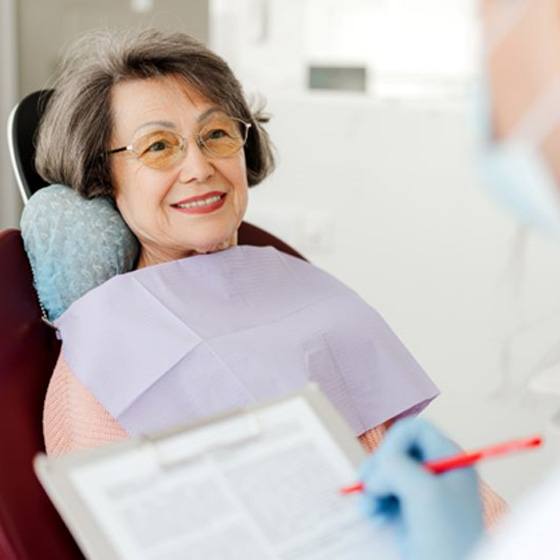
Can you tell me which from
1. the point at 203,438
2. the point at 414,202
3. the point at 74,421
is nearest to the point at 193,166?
the point at 74,421

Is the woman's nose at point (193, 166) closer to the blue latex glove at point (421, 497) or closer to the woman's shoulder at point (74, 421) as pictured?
the woman's shoulder at point (74, 421)

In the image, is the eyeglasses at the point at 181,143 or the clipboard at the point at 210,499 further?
the eyeglasses at the point at 181,143

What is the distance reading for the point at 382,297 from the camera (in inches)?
111

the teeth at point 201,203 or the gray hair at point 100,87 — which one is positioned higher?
the gray hair at point 100,87

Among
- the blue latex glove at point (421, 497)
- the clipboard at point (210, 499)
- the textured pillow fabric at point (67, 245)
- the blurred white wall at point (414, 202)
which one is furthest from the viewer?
the blurred white wall at point (414, 202)

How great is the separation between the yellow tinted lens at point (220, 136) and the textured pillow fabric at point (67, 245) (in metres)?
0.21

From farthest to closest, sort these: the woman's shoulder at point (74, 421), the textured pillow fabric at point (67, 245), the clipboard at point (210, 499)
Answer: the textured pillow fabric at point (67, 245), the woman's shoulder at point (74, 421), the clipboard at point (210, 499)

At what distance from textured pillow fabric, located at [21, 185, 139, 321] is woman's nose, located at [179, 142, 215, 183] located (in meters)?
0.16

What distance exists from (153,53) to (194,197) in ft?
0.86

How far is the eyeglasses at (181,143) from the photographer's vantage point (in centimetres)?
166

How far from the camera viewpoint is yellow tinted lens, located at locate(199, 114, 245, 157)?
170 cm

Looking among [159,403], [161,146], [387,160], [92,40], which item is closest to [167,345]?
[159,403]

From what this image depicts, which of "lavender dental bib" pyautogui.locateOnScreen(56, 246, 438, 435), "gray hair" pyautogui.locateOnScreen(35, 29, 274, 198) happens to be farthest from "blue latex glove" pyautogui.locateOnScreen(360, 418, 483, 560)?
"gray hair" pyautogui.locateOnScreen(35, 29, 274, 198)

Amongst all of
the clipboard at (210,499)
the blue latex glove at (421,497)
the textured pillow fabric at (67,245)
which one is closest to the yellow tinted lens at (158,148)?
the textured pillow fabric at (67,245)
